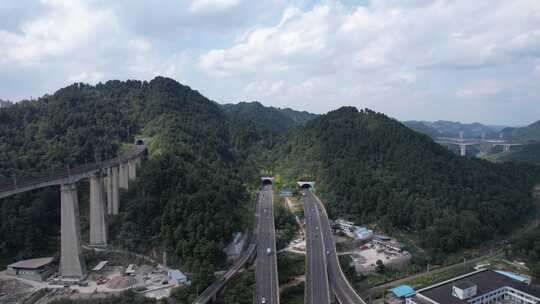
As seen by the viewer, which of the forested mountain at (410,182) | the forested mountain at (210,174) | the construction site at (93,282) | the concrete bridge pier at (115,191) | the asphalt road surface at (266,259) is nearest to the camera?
the asphalt road surface at (266,259)

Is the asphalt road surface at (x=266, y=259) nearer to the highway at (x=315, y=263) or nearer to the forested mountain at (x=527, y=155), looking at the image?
the highway at (x=315, y=263)

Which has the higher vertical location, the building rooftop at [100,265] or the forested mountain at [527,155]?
the forested mountain at [527,155]

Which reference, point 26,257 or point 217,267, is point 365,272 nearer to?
point 217,267

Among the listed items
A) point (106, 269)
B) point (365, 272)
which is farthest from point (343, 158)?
point (106, 269)

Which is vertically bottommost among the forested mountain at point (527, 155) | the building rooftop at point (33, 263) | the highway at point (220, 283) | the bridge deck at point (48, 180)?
the highway at point (220, 283)

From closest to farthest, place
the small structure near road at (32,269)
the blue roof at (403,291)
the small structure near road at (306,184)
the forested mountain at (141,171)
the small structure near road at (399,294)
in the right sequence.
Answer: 1. the small structure near road at (399,294)
2. the blue roof at (403,291)
3. the small structure near road at (32,269)
4. the forested mountain at (141,171)
5. the small structure near road at (306,184)

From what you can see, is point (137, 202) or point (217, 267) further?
point (137, 202)

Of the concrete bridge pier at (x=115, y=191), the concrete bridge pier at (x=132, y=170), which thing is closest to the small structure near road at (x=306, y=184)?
the concrete bridge pier at (x=132, y=170)
